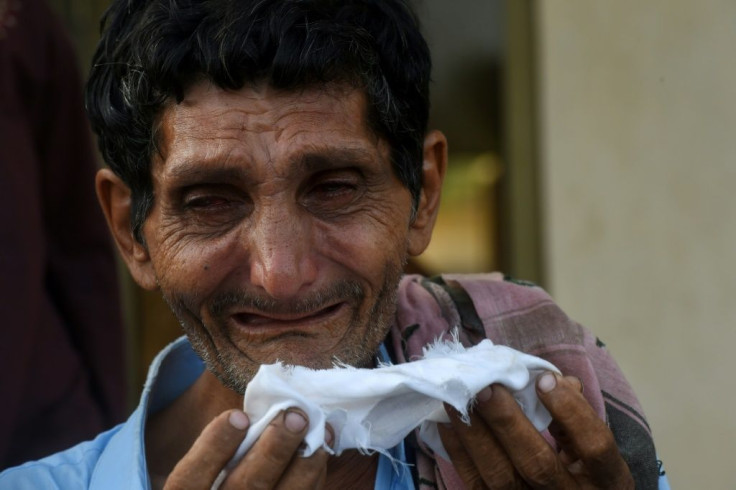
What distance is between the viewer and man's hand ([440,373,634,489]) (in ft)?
6.27

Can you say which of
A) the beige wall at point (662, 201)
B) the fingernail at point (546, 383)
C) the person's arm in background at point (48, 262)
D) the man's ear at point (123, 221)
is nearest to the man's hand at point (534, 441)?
the fingernail at point (546, 383)

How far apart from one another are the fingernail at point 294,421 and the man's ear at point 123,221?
2.60 ft

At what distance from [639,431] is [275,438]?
0.86 m

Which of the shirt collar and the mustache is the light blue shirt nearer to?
the shirt collar

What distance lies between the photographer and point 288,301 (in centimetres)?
216

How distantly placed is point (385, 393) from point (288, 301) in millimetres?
331

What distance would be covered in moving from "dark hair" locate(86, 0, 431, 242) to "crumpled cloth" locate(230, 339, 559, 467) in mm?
595

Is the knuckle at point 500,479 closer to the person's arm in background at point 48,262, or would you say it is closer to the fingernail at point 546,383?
the fingernail at point 546,383

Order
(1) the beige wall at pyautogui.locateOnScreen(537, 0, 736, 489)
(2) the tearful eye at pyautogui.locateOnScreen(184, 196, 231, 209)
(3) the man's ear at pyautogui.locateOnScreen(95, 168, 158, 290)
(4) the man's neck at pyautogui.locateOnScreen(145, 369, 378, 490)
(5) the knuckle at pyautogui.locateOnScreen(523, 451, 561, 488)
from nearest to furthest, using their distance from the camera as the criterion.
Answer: (5) the knuckle at pyautogui.locateOnScreen(523, 451, 561, 488), (2) the tearful eye at pyautogui.locateOnScreen(184, 196, 231, 209), (4) the man's neck at pyautogui.locateOnScreen(145, 369, 378, 490), (3) the man's ear at pyautogui.locateOnScreen(95, 168, 158, 290), (1) the beige wall at pyautogui.locateOnScreen(537, 0, 736, 489)

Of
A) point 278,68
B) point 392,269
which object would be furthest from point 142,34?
point 392,269

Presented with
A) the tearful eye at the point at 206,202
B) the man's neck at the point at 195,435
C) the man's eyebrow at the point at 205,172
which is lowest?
the man's neck at the point at 195,435

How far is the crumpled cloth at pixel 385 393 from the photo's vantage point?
6.17ft

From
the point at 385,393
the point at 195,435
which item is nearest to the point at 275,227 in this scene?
the point at 385,393

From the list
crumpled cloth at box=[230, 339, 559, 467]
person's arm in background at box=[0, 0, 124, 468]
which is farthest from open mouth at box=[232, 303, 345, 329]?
person's arm in background at box=[0, 0, 124, 468]
